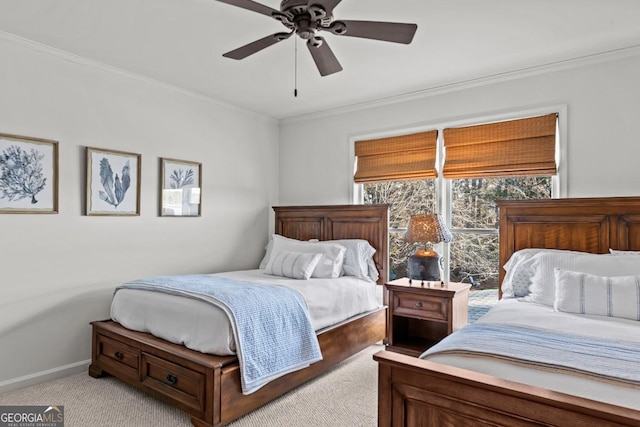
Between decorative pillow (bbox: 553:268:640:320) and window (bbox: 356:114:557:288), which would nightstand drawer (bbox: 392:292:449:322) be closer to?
window (bbox: 356:114:557:288)

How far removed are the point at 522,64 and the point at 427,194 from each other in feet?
4.75

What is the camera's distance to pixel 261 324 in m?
2.51

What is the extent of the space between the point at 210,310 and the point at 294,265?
1.30 metres

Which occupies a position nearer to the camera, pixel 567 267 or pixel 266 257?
pixel 567 267

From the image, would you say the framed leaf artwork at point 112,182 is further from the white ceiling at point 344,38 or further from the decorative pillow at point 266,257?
the decorative pillow at point 266,257

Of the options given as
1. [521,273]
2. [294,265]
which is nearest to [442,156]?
[521,273]

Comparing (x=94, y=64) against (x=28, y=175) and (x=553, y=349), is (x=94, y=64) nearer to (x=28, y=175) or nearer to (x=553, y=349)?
(x=28, y=175)

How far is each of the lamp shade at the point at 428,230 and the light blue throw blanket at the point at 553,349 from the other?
1.48 meters

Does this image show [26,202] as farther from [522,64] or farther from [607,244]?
[607,244]

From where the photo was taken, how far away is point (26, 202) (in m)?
2.95

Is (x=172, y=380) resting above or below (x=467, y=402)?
below

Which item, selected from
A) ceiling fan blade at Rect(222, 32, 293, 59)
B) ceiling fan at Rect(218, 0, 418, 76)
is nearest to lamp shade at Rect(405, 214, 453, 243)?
ceiling fan at Rect(218, 0, 418, 76)

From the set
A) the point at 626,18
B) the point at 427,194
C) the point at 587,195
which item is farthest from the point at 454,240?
the point at 626,18

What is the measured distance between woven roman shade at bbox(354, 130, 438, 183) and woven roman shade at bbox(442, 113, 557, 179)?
179 millimetres
